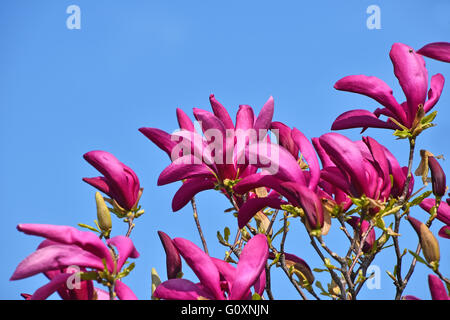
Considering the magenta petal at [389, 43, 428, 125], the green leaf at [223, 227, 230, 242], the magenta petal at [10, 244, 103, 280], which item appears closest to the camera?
the magenta petal at [10, 244, 103, 280]

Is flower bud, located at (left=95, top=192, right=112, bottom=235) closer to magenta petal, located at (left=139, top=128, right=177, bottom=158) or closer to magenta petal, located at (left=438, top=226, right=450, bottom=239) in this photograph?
magenta petal, located at (left=139, top=128, right=177, bottom=158)

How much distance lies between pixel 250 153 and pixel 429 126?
649 millimetres

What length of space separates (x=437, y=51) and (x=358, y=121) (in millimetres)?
329

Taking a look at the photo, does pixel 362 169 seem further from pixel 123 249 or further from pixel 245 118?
pixel 123 249

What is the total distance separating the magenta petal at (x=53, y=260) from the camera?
4.11 feet

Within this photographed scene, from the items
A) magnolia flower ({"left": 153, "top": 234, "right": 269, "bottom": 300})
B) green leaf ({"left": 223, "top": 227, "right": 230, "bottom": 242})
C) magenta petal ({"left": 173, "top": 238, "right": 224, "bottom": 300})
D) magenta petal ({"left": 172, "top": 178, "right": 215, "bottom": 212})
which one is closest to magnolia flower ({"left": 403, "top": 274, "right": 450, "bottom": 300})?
magnolia flower ({"left": 153, "top": 234, "right": 269, "bottom": 300})

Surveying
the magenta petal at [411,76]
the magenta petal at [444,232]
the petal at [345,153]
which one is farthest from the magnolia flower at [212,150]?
the magenta petal at [444,232]

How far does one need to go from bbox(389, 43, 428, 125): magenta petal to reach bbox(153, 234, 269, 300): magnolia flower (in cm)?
70

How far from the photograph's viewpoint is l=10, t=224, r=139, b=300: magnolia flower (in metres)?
1.26

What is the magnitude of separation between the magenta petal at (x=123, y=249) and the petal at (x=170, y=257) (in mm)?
126

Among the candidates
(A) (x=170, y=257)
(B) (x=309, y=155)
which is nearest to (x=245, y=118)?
(B) (x=309, y=155)

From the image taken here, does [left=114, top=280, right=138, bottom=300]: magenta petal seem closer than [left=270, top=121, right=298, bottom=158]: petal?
Yes

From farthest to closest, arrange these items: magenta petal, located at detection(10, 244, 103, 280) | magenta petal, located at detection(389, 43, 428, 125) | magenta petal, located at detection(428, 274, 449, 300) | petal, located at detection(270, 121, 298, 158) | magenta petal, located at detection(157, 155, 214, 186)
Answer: petal, located at detection(270, 121, 298, 158), magenta petal, located at detection(389, 43, 428, 125), magenta petal, located at detection(157, 155, 214, 186), magenta petal, located at detection(428, 274, 449, 300), magenta petal, located at detection(10, 244, 103, 280)
